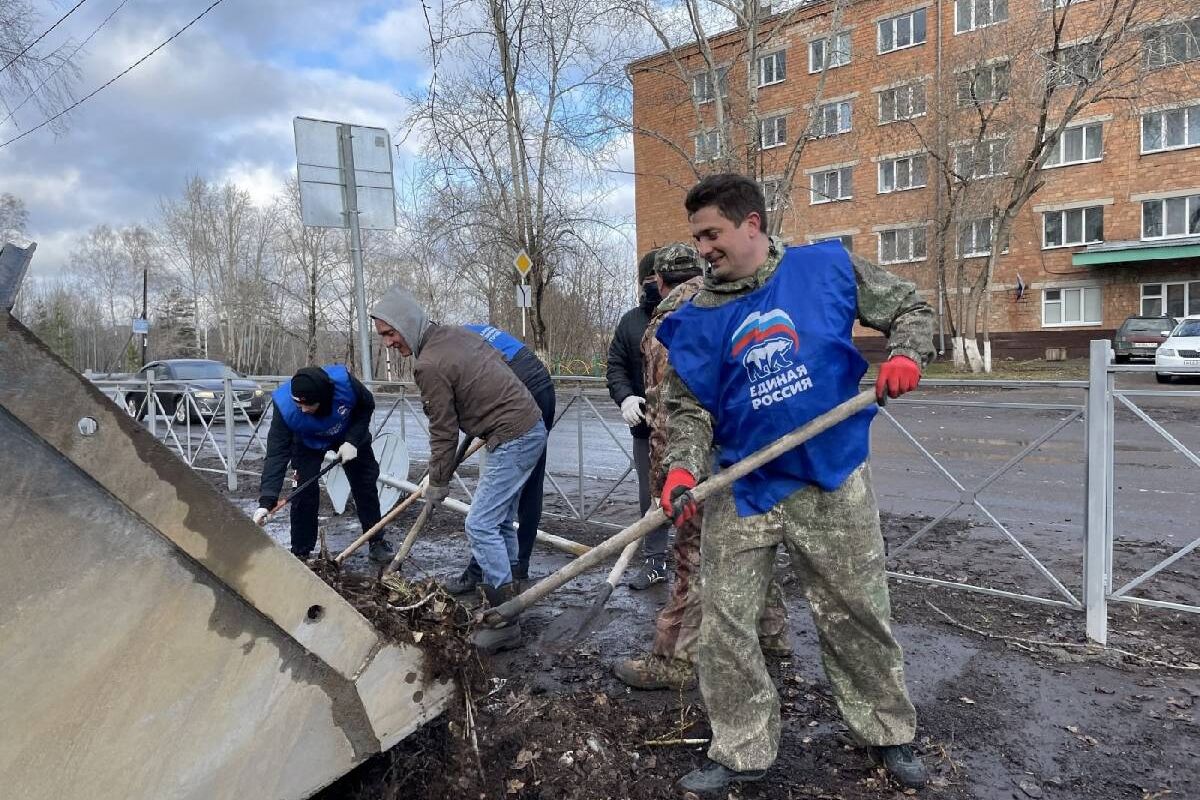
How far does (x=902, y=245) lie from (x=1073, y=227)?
4930 mm

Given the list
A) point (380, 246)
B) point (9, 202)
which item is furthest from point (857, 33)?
point (9, 202)

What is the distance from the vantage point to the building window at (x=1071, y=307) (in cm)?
2408

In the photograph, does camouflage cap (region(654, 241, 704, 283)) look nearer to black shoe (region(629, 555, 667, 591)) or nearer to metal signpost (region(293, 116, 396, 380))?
black shoe (region(629, 555, 667, 591))

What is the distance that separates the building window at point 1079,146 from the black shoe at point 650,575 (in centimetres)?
2461

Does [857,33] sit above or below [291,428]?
above

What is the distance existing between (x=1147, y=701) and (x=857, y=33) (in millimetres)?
28611

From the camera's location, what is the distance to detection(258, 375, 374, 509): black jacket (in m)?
4.58

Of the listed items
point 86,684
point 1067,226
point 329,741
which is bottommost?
point 329,741

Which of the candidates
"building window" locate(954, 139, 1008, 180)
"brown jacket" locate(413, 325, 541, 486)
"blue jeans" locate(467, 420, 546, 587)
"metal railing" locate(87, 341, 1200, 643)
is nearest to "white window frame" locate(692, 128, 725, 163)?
"building window" locate(954, 139, 1008, 180)

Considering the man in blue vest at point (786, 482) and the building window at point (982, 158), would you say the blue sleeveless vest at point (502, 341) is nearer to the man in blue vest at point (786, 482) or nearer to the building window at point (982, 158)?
the man in blue vest at point (786, 482)

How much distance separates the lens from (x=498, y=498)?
3.79 metres

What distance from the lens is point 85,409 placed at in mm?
1448

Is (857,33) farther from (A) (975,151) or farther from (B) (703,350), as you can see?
(B) (703,350)

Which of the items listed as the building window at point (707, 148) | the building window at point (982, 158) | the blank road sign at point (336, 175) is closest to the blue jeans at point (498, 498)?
the blank road sign at point (336, 175)
